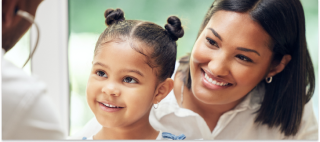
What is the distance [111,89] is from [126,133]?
0.19 meters

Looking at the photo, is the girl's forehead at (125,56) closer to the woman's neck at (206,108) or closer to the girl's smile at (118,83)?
the girl's smile at (118,83)

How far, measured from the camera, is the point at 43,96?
64cm

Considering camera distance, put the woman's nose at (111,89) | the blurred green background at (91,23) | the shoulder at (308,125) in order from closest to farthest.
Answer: the woman's nose at (111,89) → the blurred green background at (91,23) → the shoulder at (308,125)

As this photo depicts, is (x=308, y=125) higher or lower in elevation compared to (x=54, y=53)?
lower

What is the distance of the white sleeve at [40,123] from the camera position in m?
0.62

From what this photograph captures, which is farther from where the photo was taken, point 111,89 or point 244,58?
point 244,58

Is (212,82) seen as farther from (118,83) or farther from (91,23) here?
(91,23)

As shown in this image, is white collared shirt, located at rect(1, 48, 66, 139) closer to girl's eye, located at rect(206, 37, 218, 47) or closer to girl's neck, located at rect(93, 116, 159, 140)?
girl's neck, located at rect(93, 116, 159, 140)

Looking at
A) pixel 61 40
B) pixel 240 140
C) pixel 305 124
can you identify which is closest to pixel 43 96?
pixel 61 40

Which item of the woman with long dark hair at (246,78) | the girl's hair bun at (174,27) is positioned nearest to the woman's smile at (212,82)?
the woman with long dark hair at (246,78)

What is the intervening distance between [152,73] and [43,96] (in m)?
0.30

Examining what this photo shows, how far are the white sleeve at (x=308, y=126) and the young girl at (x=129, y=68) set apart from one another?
0.64 m

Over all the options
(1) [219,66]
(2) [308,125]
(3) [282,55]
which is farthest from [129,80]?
(2) [308,125]

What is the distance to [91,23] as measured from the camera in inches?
39.0
